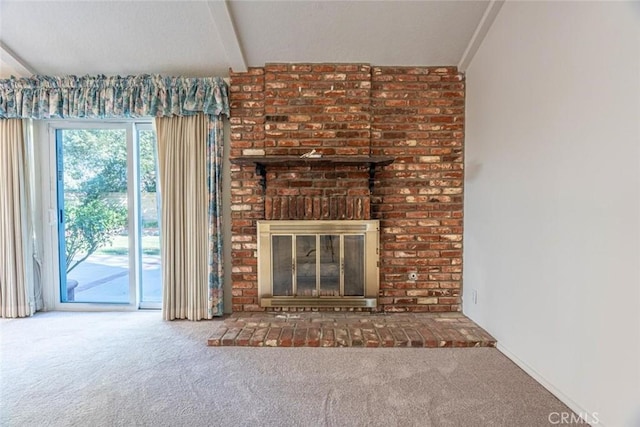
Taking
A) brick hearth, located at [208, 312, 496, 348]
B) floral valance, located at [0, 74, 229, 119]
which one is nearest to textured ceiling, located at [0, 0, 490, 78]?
floral valance, located at [0, 74, 229, 119]

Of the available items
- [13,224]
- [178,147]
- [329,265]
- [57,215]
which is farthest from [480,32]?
[13,224]

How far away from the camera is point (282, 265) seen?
2803 mm

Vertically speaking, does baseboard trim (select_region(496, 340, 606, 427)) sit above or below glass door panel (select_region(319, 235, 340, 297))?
below

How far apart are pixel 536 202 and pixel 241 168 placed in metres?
2.29

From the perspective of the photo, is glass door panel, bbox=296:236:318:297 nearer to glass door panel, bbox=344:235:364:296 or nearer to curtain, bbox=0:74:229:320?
glass door panel, bbox=344:235:364:296

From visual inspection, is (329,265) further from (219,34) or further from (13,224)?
(13,224)

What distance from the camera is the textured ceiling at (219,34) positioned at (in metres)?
2.27

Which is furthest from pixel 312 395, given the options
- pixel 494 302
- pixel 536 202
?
pixel 536 202

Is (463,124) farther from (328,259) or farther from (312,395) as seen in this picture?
(312,395)

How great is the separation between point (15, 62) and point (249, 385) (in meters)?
3.32

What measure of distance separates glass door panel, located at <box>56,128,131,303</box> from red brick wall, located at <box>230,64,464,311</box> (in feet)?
4.00

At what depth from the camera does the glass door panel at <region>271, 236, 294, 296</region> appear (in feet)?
9.13

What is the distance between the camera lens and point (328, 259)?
2787 millimetres

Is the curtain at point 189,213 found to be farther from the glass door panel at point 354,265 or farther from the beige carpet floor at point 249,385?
the glass door panel at point 354,265
